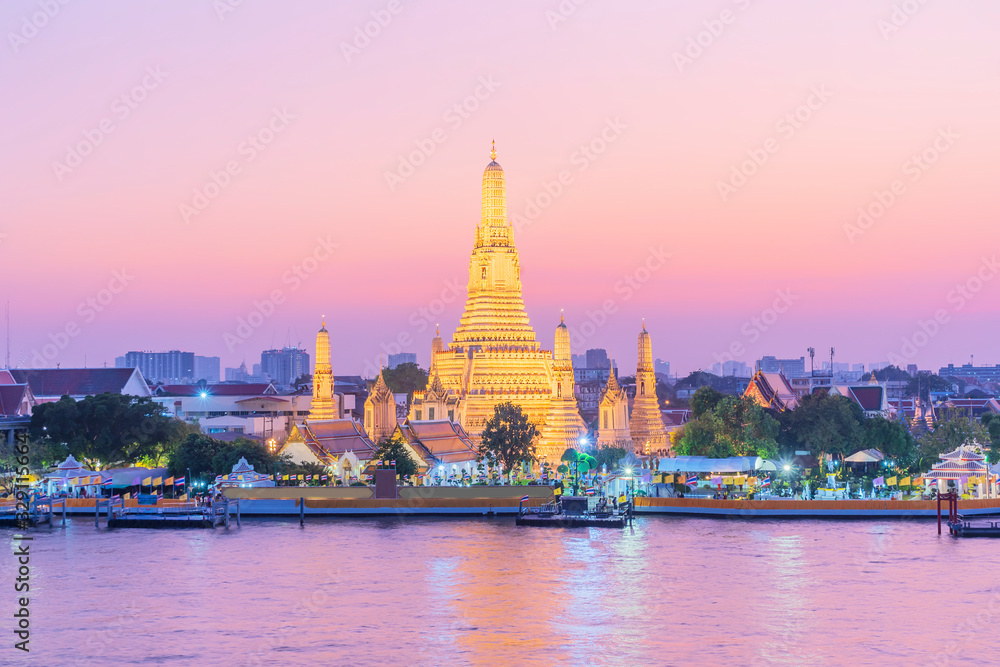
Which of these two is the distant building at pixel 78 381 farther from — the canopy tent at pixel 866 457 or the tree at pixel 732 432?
the canopy tent at pixel 866 457

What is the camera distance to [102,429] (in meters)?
75.2

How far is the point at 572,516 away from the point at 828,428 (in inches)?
852

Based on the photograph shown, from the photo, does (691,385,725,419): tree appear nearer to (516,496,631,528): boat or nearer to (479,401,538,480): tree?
(479,401,538,480): tree

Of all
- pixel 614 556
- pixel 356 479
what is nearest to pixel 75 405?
pixel 356 479

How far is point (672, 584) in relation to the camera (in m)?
44.9

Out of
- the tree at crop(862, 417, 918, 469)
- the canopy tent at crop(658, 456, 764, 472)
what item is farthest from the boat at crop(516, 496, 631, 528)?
the tree at crop(862, 417, 918, 469)

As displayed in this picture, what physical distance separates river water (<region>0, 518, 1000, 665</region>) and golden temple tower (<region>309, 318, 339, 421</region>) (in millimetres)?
29377

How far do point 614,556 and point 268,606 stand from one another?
14478 millimetres

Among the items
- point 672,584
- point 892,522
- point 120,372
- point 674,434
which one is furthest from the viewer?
point 120,372

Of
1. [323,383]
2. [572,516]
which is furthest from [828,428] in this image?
[323,383]

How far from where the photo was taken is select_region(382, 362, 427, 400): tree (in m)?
138

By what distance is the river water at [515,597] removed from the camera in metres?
35.8

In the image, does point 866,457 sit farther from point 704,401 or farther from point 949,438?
point 704,401

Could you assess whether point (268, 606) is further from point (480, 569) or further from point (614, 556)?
point (614, 556)
